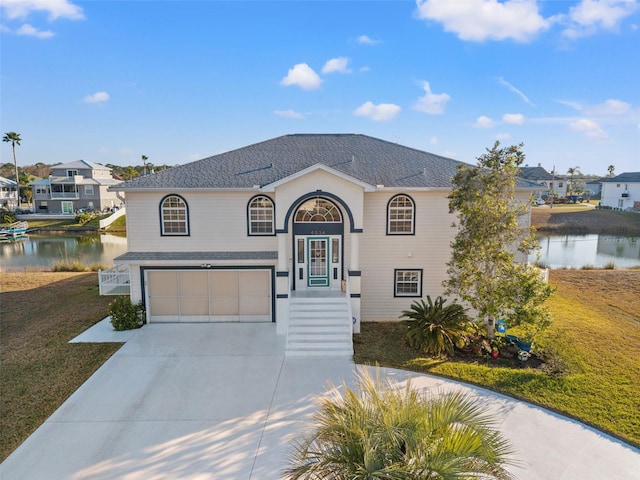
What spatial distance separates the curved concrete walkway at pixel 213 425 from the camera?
718 centimetres

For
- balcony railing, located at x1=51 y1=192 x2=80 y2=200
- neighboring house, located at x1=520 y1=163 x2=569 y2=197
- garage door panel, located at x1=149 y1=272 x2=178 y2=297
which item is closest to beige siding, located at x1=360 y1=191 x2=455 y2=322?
garage door panel, located at x1=149 y1=272 x2=178 y2=297

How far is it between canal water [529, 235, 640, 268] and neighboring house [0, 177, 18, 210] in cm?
7159

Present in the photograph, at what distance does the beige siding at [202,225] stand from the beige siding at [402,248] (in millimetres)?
3545

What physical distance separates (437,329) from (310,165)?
7738mm

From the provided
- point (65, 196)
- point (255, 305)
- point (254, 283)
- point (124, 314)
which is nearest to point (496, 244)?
point (254, 283)

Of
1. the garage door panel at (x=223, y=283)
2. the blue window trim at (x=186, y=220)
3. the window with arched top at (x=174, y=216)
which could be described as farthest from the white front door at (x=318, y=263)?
the window with arched top at (x=174, y=216)

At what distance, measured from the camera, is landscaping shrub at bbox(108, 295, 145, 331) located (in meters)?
13.7

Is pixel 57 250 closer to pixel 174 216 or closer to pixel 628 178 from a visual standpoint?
pixel 174 216

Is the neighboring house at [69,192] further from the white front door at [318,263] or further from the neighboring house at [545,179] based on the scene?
the neighboring house at [545,179]

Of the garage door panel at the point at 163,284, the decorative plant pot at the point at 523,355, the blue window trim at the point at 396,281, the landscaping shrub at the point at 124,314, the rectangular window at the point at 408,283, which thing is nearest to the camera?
the decorative plant pot at the point at 523,355

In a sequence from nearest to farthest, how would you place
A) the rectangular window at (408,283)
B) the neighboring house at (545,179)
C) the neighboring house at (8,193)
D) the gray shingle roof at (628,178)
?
the rectangular window at (408,283), the gray shingle roof at (628,178), the neighboring house at (8,193), the neighboring house at (545,179)

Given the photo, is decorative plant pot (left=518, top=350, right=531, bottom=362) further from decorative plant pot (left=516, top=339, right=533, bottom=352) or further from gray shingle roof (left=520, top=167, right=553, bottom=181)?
gray shingle roof (left=520, top=167, right=553, bottom=181)

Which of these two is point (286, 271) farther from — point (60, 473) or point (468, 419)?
point (468, 419)

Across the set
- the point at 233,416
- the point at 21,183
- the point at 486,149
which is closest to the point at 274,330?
the point at 233,416
